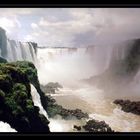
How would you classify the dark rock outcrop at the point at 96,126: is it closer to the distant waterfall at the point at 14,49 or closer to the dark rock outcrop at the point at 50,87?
the dark rock outcrop at the point at 50,87

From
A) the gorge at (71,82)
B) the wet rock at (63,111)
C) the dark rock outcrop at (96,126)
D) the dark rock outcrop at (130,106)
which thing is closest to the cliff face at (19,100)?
the gorge at (71,82)

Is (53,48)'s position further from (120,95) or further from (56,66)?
(120,95)

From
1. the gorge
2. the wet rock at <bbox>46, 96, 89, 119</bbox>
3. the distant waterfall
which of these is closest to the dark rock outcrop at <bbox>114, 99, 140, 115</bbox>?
the gorge

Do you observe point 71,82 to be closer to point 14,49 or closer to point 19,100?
point 19,100

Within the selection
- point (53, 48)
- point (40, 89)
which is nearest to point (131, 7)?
point (53, 48)

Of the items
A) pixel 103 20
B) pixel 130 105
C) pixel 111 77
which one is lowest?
pixel 130 105

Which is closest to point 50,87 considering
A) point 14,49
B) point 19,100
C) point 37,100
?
point 37,100

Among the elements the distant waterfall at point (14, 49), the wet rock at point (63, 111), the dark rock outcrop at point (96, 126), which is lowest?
the dark rock outcrop at point (96, 126)

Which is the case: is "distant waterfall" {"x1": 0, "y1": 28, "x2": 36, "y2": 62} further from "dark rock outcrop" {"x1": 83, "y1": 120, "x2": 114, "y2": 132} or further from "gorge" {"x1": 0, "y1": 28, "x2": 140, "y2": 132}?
"dark rock outcrop" {"x1": 83, "y1": 120, "x2": 114, "y2": 132}
